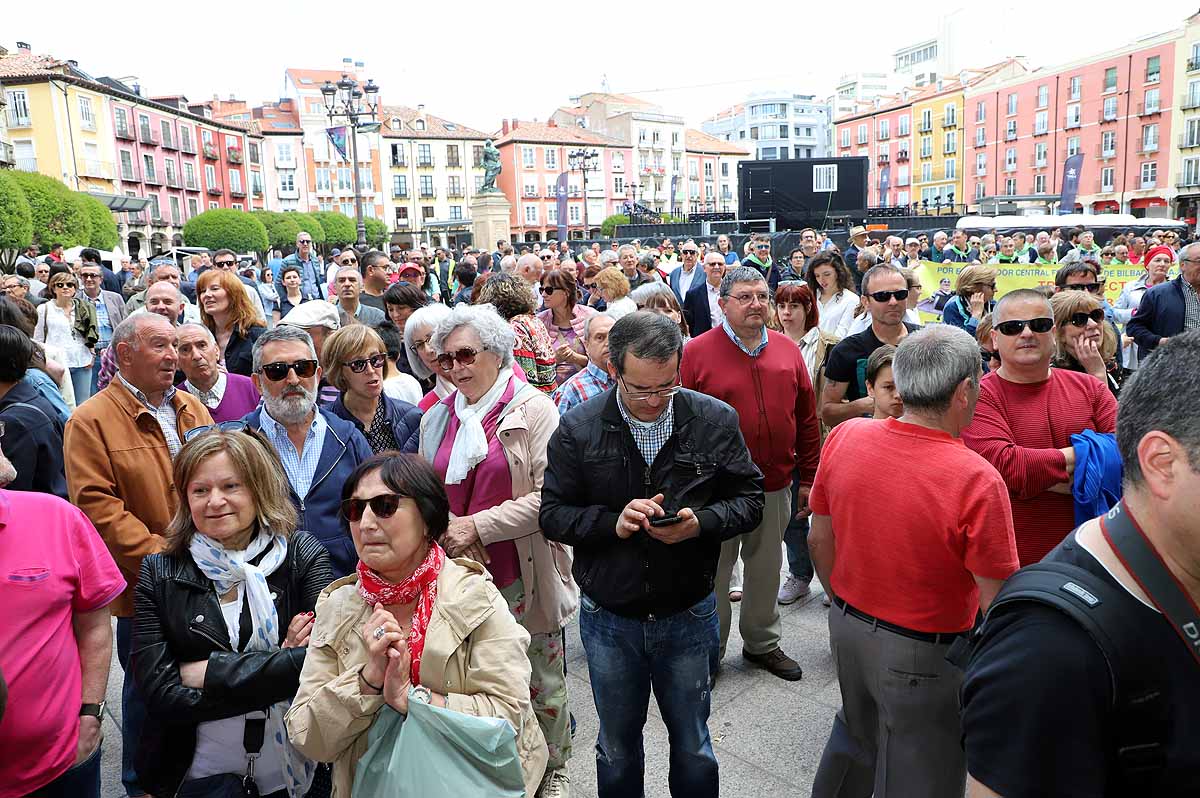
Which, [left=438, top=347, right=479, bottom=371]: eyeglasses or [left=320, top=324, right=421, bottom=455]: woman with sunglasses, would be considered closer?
[left=438, top=347, right=479, bottom=371]: eyeglasses

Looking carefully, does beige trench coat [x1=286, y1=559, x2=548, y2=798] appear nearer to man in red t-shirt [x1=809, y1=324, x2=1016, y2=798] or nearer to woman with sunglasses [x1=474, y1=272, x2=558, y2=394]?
man in red t-shirt [x1=809, y1=324, x2=1016, y2=798]

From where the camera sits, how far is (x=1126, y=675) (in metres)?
1.08

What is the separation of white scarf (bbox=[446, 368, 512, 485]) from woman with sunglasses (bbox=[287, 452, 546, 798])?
0.64 m

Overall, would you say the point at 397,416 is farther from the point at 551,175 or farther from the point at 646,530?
the point at 551,175

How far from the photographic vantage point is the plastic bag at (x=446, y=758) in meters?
1.95

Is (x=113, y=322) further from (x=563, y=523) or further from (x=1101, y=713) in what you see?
(x=1101, y=713)

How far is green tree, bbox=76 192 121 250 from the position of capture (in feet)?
95.1

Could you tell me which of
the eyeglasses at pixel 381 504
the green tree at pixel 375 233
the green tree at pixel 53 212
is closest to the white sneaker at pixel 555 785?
the eyeglasses at pixel 381 504

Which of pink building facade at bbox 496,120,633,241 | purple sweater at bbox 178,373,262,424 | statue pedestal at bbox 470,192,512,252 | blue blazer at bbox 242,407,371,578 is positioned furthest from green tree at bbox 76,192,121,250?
pink building facade at bbox 496,120,633,241

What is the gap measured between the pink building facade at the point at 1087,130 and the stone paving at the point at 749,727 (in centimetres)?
4485

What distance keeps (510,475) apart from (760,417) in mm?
1469

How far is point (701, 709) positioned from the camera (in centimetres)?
267

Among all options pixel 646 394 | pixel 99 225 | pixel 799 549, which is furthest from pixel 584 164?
pixel 646 394

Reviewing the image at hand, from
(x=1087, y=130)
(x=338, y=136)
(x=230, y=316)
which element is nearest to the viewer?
(x=230, y=316)
